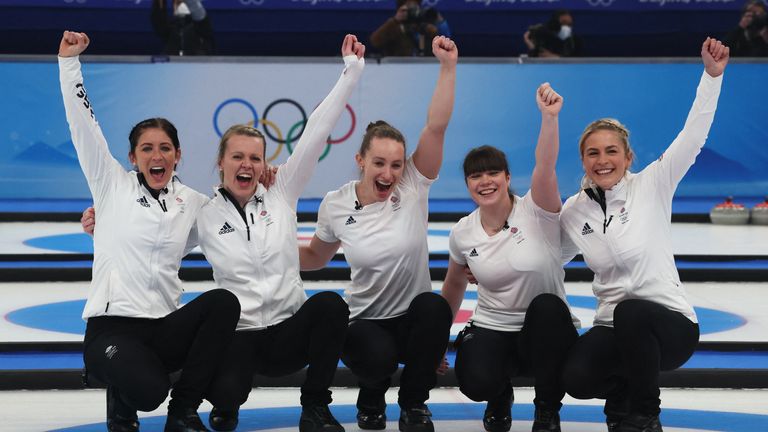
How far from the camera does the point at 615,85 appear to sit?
1088 centimetres

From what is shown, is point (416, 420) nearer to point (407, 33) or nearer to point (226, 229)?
point (226, 229)

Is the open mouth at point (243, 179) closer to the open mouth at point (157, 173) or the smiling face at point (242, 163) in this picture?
the smiling face at point (242, 163)

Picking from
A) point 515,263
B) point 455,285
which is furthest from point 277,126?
point 515,263

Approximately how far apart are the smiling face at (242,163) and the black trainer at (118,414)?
808 mm

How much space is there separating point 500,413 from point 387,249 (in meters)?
0.71

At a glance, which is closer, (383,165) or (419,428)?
(419,428)

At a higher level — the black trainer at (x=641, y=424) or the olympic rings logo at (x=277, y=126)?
the olympic rings logo at (x=277, y=126)

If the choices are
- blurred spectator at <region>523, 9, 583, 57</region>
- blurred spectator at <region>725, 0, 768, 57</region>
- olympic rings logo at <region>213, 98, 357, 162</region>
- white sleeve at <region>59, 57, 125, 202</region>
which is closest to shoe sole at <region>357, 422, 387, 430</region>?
white sleeve at <region>59, 57, 125, 202</region>

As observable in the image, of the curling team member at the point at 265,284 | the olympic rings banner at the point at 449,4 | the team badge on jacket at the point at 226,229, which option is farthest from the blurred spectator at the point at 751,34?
the team badge on jacket at the point at 226,229

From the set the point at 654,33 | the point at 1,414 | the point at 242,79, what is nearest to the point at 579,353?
the point at 1,414

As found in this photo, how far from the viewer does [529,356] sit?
163 inches

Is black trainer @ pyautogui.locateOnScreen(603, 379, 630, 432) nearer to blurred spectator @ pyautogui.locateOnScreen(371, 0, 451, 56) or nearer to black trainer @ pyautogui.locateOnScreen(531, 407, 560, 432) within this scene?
black trainer @ pyautogui.locateOnScreen(531, 407, 560, 432)

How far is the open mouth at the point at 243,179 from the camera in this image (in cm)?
424

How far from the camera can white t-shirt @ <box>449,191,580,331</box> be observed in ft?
13.9
